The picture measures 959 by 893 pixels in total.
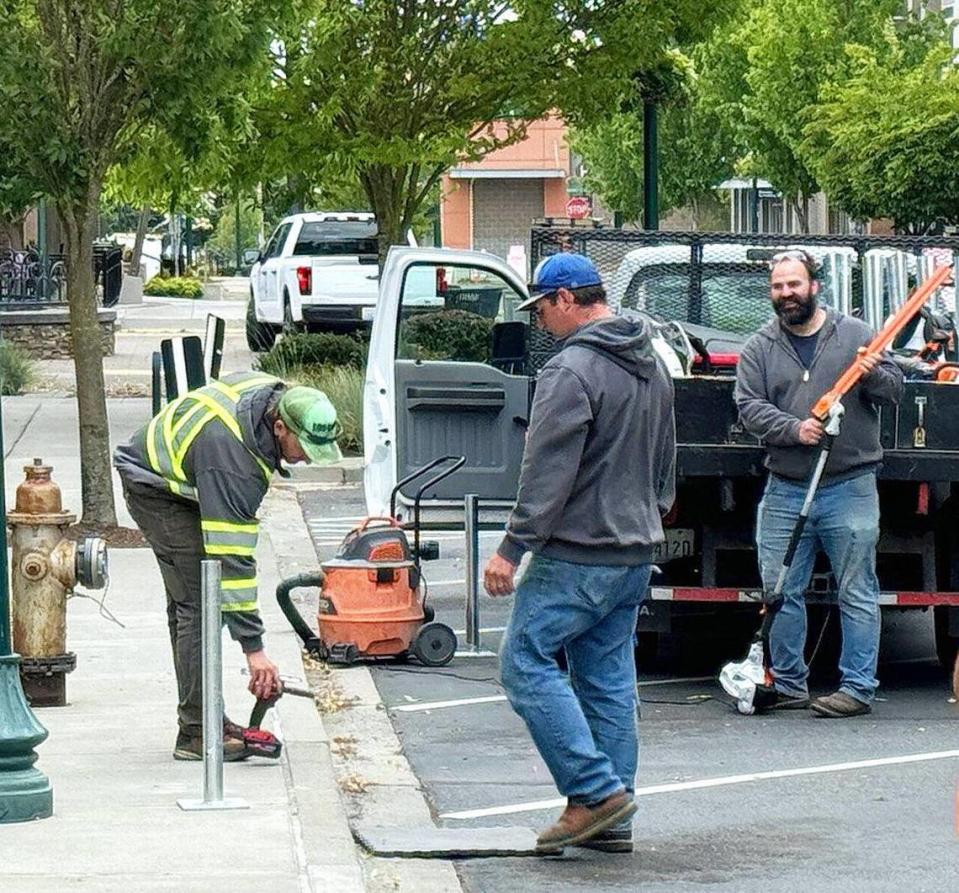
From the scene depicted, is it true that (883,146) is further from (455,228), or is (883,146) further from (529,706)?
(455,228)

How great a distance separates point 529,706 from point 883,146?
1147 inches

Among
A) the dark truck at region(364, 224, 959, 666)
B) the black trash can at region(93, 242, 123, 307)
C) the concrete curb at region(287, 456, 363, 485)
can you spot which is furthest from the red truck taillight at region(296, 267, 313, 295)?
the dark truck at region(364, 224, 959, 666)

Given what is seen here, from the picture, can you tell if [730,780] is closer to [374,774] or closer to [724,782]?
[724,782]

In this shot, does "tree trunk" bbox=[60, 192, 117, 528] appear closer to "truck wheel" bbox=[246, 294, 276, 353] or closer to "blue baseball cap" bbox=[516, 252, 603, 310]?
"blue baseball cap" bbox=[516, 252, 603, 310]

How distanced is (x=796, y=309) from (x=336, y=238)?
20.5 m

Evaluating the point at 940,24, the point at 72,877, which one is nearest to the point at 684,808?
the point at 72,877

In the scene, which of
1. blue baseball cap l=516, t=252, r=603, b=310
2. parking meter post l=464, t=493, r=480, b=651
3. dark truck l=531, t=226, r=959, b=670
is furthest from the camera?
parking meter post l=464, t=493, r=480, b=651

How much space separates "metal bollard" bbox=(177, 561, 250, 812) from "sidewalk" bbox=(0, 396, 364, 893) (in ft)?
0.30

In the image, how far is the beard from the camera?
9289mm

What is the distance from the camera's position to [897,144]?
34.7m

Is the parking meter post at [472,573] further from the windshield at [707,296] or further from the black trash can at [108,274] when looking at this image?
the black trash can at [108,274]

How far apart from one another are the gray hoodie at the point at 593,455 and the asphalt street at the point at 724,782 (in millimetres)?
1004

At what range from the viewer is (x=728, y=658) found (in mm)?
10992

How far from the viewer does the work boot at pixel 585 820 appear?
6.99 m
